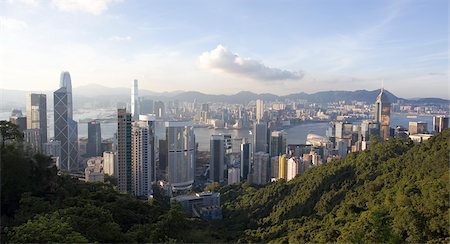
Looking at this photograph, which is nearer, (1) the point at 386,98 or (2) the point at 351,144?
(2) the point at 351,144

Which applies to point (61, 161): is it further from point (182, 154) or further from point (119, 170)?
point (119, 170)

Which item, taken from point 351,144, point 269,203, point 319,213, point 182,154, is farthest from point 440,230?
point 351,144

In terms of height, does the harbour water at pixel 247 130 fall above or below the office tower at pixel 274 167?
above

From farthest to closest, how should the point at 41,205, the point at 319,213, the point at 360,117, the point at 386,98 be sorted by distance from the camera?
the point at 360,117, the point at 386,98, the point at 319,213, the point at 41,205

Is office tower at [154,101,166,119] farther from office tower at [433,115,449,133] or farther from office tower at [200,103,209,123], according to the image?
office tower at [433,115,449,133]

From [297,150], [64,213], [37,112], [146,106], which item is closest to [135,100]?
[146,106]

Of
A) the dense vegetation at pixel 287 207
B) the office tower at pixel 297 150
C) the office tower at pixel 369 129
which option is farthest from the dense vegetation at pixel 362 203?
the office tower at pixel 369 129

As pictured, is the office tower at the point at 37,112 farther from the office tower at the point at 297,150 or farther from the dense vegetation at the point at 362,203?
the dense vegetation at the point at 362,203

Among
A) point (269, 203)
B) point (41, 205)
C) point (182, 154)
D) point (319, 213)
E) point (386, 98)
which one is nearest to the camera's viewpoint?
point (41, 205)
